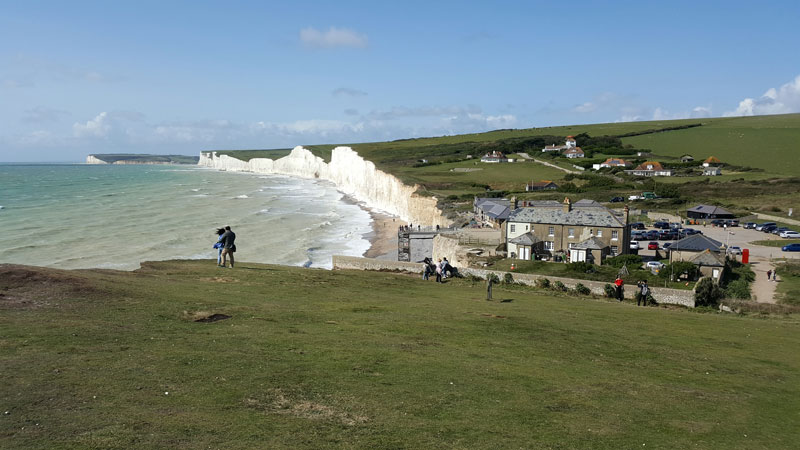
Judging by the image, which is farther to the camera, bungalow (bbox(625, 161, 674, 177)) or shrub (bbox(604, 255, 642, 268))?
bungalow (bbox(625, 161, 674, 177))

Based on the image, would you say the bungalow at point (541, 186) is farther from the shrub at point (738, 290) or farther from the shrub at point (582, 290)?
the shrub at point (582, 290)

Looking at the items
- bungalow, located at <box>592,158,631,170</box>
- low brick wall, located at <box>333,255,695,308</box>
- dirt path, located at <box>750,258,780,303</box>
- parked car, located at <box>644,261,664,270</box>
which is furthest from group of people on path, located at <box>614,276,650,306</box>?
bungalow, located at <box>592,158,631,170</box>

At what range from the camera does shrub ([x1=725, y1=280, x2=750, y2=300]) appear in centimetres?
3691

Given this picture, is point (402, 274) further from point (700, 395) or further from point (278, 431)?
point (278, 431)

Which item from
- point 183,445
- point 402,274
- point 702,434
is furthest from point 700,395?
point 402,274

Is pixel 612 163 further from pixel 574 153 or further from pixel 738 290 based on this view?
pixel 738 290

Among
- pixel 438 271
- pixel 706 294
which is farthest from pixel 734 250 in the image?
pixel 438 271

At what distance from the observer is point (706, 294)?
3412cm

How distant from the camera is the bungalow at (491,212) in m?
62.8

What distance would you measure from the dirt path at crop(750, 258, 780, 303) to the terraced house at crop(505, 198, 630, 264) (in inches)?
A: 423

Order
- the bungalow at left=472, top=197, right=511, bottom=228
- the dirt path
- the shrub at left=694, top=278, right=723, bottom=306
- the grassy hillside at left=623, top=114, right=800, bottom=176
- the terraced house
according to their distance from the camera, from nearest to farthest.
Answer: the shrub at left=694, top=278, right=723, bottom=306
the dirt path
the terraced house
the bungalow at left=472, top=197, right=511, bottom=228
the grassy hillside at left=623, top=114, right=800, bottom=176

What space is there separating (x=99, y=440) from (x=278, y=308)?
38.0 feet

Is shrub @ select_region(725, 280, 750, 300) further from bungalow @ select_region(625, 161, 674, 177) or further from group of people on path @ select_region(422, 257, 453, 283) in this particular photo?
bungalow @ select_region(625, 161, 674, 177)

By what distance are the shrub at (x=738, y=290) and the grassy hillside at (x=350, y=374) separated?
1312cm
